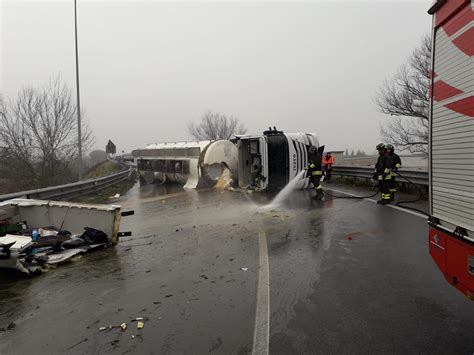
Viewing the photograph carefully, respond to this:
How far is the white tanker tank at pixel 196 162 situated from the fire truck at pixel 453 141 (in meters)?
13.0

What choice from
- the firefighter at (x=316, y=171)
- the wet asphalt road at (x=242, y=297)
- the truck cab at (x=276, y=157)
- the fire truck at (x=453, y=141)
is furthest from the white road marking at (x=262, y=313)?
the truck cab at (x=276, y=157)

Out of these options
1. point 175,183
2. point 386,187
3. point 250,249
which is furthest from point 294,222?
point 175,183

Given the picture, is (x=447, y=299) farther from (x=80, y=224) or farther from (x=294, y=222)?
(x=80, y=224)

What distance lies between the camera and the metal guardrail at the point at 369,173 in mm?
10695

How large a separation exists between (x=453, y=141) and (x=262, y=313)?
7.41ft

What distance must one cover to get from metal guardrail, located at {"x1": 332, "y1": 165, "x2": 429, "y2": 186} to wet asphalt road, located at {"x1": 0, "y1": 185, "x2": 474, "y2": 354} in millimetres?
4333

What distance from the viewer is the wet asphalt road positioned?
2.89 meters

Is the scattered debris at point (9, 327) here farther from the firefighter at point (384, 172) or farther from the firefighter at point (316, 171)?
the firefighter at point (316, 171)

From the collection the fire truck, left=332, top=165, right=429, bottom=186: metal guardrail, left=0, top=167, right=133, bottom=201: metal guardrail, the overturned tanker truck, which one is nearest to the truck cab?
the overturned tanker truck

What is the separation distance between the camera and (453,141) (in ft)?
8.64

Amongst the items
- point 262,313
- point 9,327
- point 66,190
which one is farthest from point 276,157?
point 9,327

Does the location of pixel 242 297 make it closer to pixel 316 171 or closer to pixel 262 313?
pixel 262 313

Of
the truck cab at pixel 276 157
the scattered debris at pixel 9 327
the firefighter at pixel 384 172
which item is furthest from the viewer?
the truck cab at pixel 276 157

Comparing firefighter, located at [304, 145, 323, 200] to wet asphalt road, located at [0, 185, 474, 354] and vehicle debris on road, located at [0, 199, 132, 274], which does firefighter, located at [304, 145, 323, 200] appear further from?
vehicle debris on road, located at [0, 199, 132, 274]
